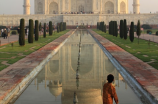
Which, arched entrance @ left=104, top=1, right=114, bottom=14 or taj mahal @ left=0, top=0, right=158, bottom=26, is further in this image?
arched entrance @ left=104, top=1, right=114, bottom=14

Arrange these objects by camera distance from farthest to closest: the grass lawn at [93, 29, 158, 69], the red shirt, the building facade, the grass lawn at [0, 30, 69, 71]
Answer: the building facade
the grass lawn at [93, 29, 158, 69]
the grass lawn at [0, 30, 69, 71]
the red shirt

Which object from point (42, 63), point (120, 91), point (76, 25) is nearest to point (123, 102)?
point (120, 91)

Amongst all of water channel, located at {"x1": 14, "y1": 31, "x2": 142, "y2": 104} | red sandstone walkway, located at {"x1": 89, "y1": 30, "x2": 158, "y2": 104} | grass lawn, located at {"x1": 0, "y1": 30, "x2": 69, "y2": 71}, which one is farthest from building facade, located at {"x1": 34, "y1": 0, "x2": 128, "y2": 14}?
water channel, located at {"x1": 14, "y1": 31, "x2": 142, "y2": 104}

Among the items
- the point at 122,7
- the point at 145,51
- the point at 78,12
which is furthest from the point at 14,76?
the point at 122,7

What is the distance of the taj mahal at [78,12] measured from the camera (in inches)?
1716

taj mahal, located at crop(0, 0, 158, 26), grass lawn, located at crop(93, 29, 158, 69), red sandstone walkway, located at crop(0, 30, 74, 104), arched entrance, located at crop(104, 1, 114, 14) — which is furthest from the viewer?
arched entrance, located at crop(104, 1, 114, 14)

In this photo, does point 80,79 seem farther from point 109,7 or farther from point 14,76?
point 109,7

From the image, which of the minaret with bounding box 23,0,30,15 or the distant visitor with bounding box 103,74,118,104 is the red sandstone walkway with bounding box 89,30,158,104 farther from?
the minaret with bounding box 23,0,30,15

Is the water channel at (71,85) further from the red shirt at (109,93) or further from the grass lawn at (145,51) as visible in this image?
the grass lawn at (145,51)

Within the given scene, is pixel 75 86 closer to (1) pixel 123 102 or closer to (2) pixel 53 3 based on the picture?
(1) pixel 123 102

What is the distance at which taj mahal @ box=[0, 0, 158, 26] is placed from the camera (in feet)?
143

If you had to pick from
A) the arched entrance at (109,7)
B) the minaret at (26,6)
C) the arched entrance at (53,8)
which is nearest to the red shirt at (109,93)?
the minaret at (26,6)

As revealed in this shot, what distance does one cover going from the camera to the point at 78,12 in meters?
49.8

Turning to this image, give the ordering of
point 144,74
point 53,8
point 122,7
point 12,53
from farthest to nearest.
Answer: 1. point 122,7
2. point 53,8
3. point 12,53
4. point 144,74
